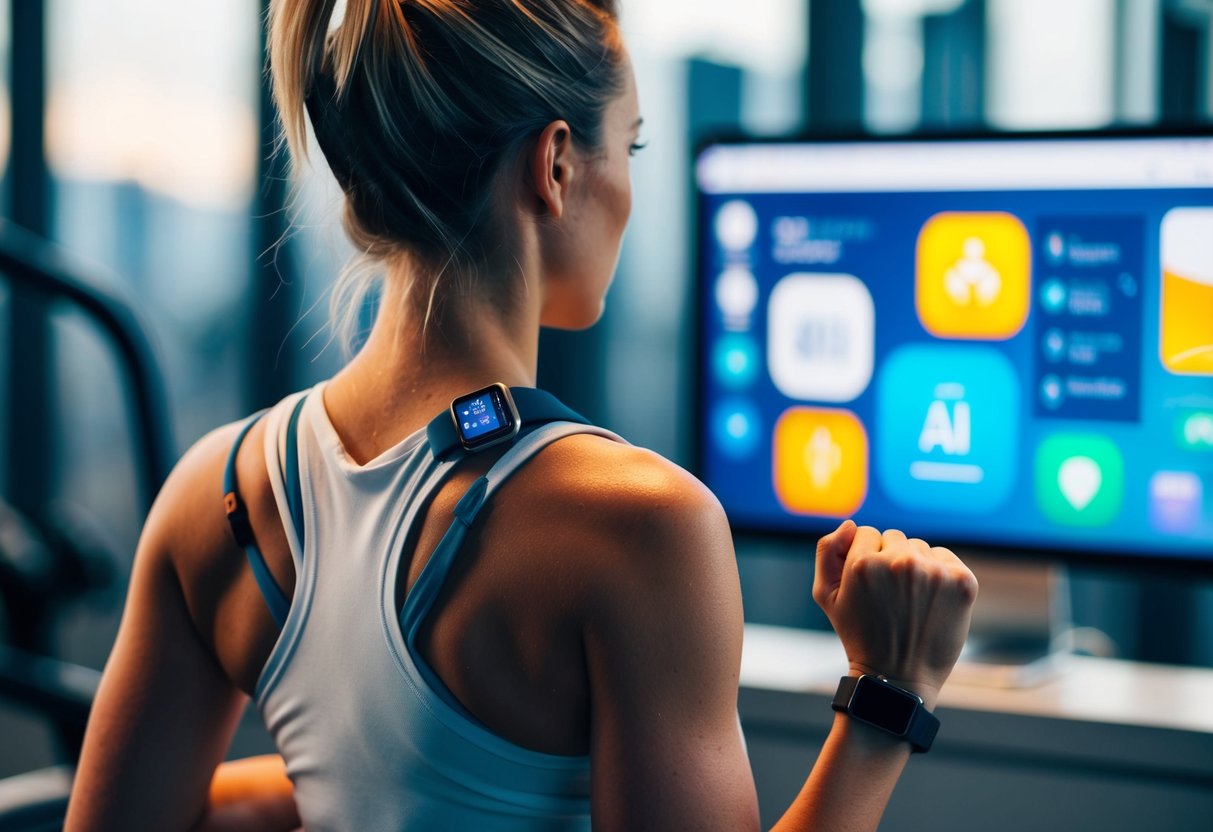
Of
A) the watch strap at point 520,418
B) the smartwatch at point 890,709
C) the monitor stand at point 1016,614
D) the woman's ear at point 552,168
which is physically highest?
the woman's ear at point 552,168

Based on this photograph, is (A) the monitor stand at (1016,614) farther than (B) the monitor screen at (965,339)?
Yes

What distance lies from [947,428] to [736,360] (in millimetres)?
261

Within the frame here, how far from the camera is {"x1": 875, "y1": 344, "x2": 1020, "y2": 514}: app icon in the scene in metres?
1.35

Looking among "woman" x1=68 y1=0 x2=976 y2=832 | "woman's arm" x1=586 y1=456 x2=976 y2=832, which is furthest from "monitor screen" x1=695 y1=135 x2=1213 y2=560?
"woman's arm" x1=586 y1=456 x2=976 y2=832

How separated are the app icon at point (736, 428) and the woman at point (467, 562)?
54cm

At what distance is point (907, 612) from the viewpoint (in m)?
0.82

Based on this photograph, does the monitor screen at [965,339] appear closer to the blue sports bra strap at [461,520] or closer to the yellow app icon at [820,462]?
the yellow app icon at [820,462]

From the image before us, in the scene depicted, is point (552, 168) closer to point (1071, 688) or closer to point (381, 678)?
point (381, 678)

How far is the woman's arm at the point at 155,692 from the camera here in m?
0.94

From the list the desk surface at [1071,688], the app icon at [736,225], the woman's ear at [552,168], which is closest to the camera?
the woman's ear at [552,168]

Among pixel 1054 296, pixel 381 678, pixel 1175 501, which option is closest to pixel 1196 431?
pixel 1175 501

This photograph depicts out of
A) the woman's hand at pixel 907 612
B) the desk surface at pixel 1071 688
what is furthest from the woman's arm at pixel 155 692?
the desk surface at pixel 1071 688

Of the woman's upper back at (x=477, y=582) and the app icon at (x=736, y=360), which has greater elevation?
the app icon at (x=736, y=360)

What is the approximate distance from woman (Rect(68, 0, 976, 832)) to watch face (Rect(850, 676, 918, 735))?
13 mm
